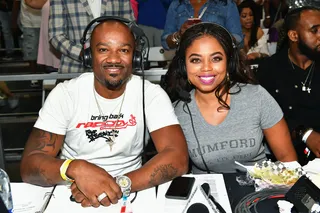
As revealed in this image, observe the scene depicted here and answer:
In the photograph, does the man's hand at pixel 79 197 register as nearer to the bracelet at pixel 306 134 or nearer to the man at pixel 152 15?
the bracelet at pixel 306 134

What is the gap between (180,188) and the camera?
1.53 meters

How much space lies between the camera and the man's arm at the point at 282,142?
1.98 meters

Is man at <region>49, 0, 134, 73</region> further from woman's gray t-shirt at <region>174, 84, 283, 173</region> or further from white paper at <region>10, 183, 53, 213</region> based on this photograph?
white paper at <region>10, 183, 53, 213</region>

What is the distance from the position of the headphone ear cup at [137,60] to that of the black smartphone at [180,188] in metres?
0.65

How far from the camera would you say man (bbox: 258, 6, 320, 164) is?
248cm

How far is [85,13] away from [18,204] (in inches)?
70.9

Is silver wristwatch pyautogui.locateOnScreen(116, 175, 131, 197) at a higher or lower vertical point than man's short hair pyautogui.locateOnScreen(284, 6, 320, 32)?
lower

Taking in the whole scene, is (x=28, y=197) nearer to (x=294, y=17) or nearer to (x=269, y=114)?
(x=269, y=114)

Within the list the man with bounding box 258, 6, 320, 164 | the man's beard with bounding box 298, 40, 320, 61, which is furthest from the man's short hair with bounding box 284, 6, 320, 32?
the man's beard with bounding box 298, 40, 320, 61

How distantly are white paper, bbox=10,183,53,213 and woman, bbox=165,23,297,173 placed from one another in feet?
2.55

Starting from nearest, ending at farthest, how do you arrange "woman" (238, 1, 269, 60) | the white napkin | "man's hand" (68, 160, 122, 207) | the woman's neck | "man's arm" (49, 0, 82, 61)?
"man's hand" (68, 160, 122, 207) → the white napkin → the woman's neck → "man's arm" (49, 0, 82, 61) → "woman" (238, 1, 269, 60)

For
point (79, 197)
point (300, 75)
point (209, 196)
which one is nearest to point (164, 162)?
point (209, 196)

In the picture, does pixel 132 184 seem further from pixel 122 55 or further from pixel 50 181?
pixel 122 55

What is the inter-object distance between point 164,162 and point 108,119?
1.33ft
